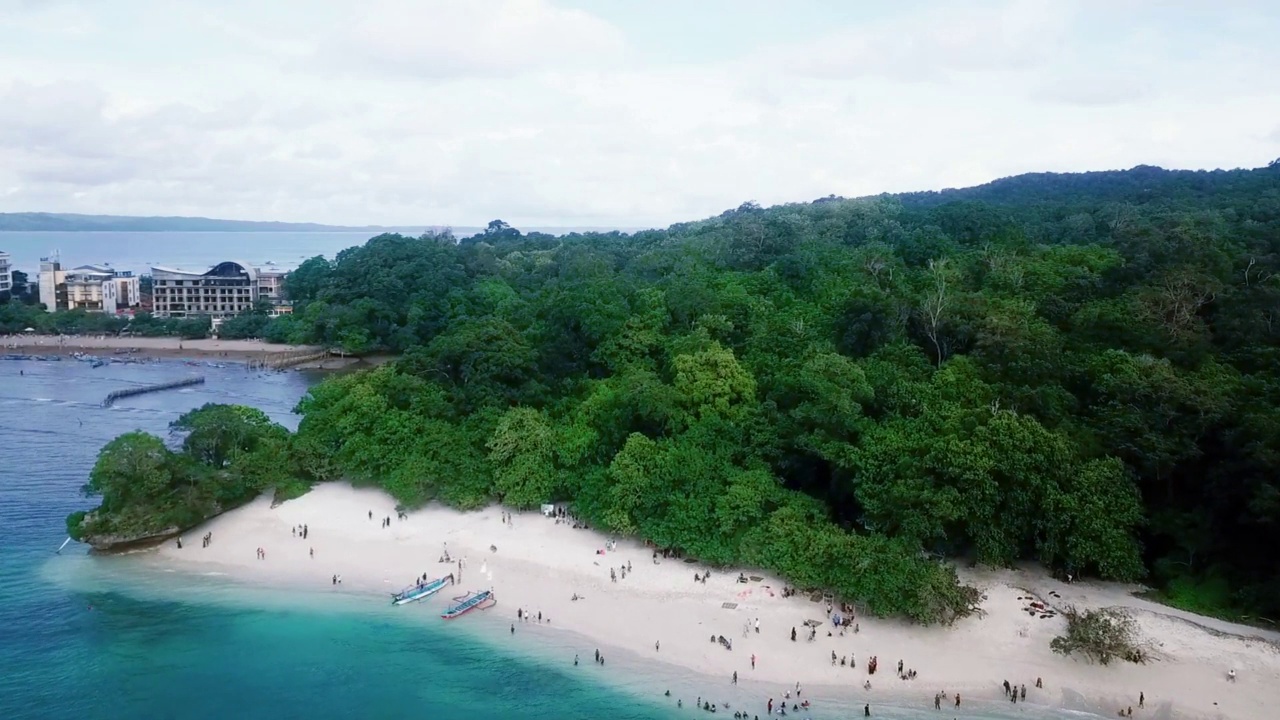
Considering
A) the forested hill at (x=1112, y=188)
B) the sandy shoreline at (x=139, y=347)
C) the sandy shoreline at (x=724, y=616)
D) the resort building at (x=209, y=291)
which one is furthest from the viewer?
the resort building at (x=209, y=291)

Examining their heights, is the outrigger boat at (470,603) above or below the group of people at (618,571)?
below

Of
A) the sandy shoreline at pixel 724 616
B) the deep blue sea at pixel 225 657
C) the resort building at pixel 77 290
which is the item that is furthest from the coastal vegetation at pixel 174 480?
the resort building at pixel 77 290

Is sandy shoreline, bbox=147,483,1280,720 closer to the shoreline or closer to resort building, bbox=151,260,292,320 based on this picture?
the shoreline

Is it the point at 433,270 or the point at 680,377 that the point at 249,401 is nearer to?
the point at 433,270

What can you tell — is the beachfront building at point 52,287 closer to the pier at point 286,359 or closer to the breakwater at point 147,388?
the pier at point 286,359

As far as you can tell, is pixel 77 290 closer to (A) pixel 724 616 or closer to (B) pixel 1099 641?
(A) pixel 724 616

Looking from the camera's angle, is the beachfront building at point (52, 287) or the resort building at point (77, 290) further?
the resort building at point (77, 290)

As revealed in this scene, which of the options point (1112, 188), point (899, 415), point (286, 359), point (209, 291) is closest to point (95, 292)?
point (209, 291)
